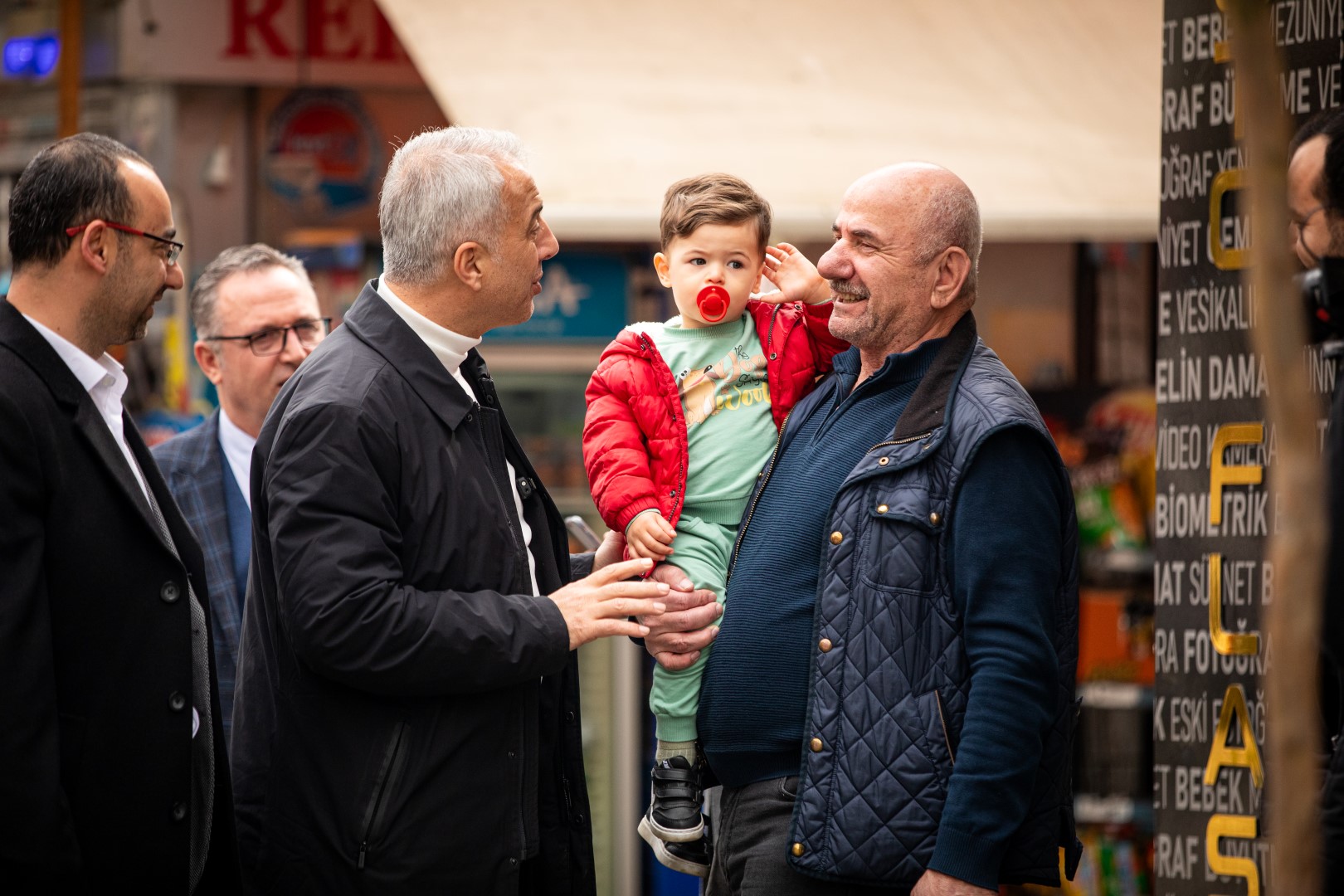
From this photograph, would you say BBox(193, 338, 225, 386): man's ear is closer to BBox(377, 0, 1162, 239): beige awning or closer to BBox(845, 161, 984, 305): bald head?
BBox(377, 0, 1162, 239): beige awning

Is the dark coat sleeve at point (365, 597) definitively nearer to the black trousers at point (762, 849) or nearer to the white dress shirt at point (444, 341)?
the white dress shirt at point (444, 341)

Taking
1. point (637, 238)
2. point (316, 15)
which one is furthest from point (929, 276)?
point (316, 15)

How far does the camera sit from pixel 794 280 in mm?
2922

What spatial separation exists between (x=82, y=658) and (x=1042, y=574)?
165 cm

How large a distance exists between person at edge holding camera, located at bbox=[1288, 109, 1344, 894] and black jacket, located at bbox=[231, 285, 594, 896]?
123cm

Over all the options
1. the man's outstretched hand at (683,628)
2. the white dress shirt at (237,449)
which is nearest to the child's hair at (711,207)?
the man's outstretched hand at (683,628)

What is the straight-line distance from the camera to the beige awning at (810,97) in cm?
536

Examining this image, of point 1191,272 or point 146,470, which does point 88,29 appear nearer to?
point 146,470

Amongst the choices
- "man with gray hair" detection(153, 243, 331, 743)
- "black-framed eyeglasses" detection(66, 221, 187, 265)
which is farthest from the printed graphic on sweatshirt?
"man with gray hair" detection(153, 243, 331, 743)

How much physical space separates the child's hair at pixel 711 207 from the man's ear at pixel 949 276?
0.42 metres

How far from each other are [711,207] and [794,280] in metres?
0.24

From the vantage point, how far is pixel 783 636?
8.52 feet

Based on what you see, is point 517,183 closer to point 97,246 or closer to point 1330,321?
point 97,246

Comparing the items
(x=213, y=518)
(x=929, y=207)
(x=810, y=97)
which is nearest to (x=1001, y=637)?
(x=929, y=207)
